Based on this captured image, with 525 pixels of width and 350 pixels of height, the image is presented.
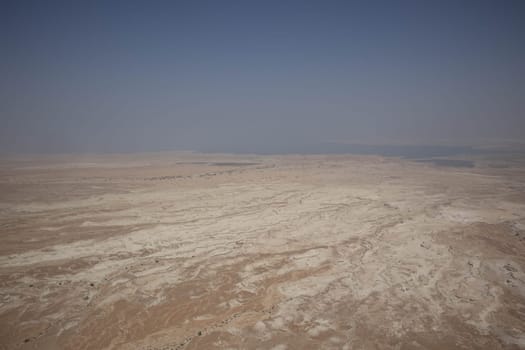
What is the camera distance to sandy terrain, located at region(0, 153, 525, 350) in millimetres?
8164

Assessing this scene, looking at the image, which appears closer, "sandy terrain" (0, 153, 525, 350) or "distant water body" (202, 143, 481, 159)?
"sandy terrain" (0, 153, 525, 350)

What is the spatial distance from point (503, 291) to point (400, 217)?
9.61 metres

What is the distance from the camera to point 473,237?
1633 centimetres

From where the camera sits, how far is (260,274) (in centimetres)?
1195

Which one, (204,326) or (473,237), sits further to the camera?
(473,237)

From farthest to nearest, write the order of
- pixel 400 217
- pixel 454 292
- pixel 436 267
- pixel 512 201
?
pixel 512 201 < pixel 400 217 < pixel 436 267 < pixel 454 292

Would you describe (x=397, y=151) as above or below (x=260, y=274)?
above

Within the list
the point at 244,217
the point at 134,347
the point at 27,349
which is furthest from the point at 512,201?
the point at 27,349

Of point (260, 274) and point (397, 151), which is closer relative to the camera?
point (260, 274)

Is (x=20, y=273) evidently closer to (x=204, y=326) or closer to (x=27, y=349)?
(x=27, y=349)

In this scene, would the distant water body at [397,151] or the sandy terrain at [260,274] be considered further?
the distant water body at [397,151]

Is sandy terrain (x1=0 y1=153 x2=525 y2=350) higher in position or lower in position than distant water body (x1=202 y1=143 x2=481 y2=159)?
lower

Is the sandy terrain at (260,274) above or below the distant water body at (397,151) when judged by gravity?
below

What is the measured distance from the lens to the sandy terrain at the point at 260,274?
8164 millimetres
